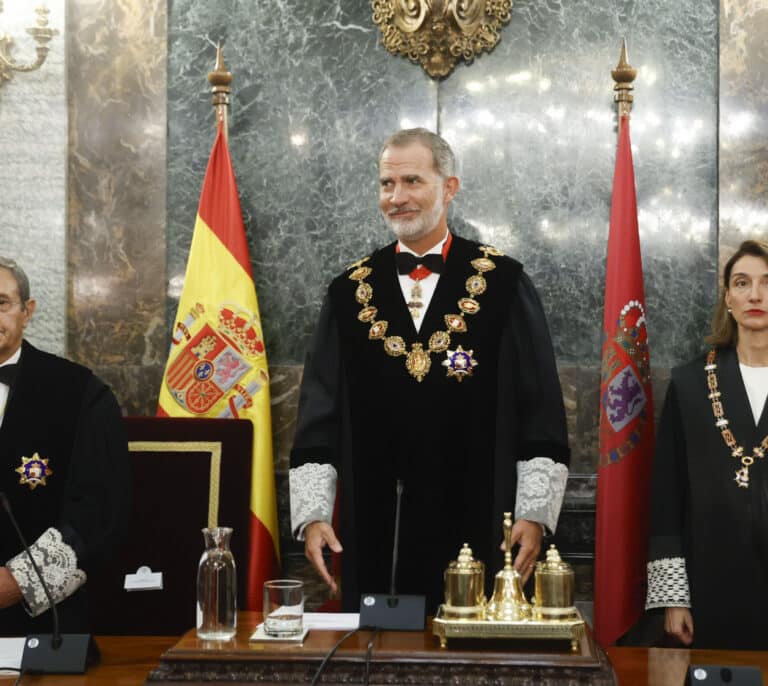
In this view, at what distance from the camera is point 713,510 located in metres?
3.16

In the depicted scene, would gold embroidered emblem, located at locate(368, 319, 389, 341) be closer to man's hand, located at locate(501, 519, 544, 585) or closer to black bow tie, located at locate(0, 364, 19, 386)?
man's hand, located at locate(501, 519, 544, 585)

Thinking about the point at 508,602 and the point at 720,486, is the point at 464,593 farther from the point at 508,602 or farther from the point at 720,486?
the point at 720,486

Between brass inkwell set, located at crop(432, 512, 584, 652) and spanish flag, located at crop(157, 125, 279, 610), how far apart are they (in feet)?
6.48

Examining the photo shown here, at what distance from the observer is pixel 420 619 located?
2.10m

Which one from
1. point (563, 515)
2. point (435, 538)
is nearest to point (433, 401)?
point (435, 538)

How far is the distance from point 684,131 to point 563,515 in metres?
1.58

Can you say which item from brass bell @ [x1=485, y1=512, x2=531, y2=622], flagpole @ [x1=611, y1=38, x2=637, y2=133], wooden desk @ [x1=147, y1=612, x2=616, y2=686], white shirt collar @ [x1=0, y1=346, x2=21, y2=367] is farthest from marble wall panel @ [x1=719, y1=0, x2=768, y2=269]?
white shirt collar @ [x1=0, y1=346, x2=21, y2=367]

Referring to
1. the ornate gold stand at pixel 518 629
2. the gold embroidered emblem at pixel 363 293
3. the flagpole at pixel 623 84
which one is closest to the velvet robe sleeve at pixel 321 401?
the gold embroidered emblem at pixel 363 293

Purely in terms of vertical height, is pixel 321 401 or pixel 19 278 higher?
pixel 19 278

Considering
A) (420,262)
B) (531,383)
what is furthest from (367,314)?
(531,383)

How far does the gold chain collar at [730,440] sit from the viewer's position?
315 centimetres

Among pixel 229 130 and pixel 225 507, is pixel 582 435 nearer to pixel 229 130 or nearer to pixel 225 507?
pixel 225 507

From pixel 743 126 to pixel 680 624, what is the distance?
1.96 m

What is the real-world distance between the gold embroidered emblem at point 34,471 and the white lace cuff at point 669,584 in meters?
1.83
